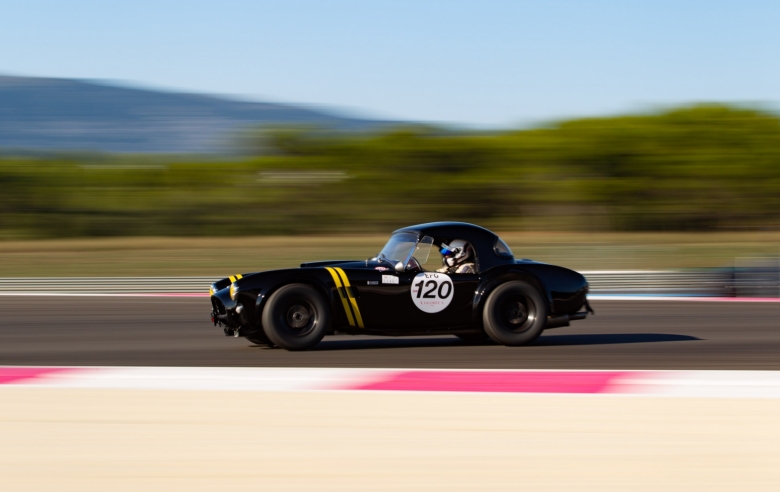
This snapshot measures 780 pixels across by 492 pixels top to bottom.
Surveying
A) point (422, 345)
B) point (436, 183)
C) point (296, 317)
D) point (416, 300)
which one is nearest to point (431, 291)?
point (416, 300)

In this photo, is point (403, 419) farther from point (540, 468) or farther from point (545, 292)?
point (545, 292)

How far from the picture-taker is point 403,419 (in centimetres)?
531

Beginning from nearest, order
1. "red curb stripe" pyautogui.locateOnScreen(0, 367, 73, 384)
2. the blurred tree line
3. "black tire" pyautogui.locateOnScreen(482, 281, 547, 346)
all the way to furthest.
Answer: "red curb stripe" pyautogui.locateOnScreen(0, 367, 73, 384) → "black tire" pyautogui.locateOnScreen(482, 281, 547, 346) → the blurred tree line

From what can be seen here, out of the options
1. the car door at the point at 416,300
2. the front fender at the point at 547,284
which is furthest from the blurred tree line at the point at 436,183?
the car door at the point at 416,300

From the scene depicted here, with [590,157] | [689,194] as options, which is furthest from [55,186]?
[689,194]

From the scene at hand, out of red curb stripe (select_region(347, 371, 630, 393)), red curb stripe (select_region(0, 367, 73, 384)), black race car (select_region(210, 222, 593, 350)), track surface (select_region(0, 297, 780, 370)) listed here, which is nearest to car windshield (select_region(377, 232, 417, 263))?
black race car (select_region(210, 222, 593, 350))

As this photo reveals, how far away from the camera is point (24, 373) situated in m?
7.11

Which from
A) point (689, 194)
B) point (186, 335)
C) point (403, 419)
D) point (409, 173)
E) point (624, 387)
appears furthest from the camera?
point (409, 173)

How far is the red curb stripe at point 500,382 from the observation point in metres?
6.31

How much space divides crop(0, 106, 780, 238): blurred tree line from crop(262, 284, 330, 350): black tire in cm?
3261

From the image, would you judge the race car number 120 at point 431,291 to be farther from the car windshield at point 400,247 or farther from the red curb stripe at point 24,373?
the red curb stripe at point 24,373

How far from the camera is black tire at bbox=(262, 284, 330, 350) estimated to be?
8281mm

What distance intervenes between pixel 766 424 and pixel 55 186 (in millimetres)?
47038

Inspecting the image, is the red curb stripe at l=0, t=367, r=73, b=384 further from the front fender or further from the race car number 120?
the front fender
